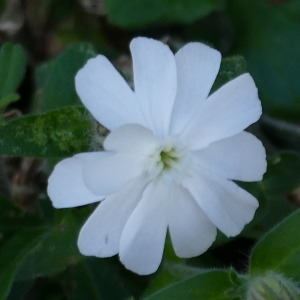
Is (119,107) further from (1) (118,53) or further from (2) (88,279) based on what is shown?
(1) (118,53)

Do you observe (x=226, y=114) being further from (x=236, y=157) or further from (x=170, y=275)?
(x=170, y=275)

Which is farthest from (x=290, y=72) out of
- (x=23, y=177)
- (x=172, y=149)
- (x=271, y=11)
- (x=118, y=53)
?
(x=172, y=149)

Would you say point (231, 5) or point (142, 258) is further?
point (231, 5)

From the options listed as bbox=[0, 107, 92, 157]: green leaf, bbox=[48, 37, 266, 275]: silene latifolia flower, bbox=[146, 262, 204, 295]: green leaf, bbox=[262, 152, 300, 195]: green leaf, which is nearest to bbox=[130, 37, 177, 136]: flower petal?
bbox=[48, 37, 266, 275]: silene latifolia flower

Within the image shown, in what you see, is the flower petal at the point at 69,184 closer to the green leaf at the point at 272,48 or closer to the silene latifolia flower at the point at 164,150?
the silene latifolia flower at the point at 164,150

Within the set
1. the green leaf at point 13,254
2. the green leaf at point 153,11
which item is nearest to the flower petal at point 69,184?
the green leaf at point 13,254

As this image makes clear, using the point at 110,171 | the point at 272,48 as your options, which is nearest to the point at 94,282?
the point at 110,171
